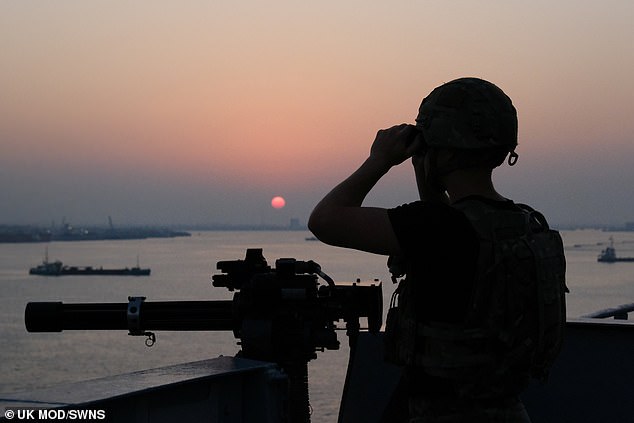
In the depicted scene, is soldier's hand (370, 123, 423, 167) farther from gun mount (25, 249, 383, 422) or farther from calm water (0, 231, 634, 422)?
calm water (0, 231, 634, 422)

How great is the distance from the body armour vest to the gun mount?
0.50 m

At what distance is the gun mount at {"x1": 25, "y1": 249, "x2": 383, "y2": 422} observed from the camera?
12.1 feet

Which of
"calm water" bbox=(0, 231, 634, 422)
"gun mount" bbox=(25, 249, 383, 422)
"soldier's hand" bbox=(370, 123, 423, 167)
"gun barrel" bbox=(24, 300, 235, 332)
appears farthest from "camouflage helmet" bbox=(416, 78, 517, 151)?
"calm water" bbox=(0, 231, 634, 422)

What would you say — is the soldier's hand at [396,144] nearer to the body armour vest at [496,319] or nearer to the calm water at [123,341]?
the body armour vest at [496,319]

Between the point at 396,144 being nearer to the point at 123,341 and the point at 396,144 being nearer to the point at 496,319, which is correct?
the point at 496,319

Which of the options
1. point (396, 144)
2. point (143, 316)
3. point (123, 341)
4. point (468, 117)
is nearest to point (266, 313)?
point (143, 316)

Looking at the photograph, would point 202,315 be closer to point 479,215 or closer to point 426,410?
point 426,410

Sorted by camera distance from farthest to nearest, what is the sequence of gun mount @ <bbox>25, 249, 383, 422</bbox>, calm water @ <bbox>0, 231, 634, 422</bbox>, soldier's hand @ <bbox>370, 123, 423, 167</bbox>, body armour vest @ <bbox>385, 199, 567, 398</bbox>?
calm water @ <bbox>0, 231, 634, 422</bbox>
gun mount @ <bbox>25, 249, 383, 422</bbox>
soldier's hand @ <bbox>370, 123, 423, 167</bbox>
body armour vest @ <bbox>385, 199, 567, 398</bbox>

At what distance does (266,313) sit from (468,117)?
125cm

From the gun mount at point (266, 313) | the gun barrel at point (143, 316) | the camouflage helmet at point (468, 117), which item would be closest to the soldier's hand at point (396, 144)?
the camouflage helmet at point (468, 117)

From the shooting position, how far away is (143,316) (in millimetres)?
3924

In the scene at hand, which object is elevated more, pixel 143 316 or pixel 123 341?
pixel 143 316

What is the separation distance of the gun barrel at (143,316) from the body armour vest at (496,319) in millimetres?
1030

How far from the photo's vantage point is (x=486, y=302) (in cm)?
303
